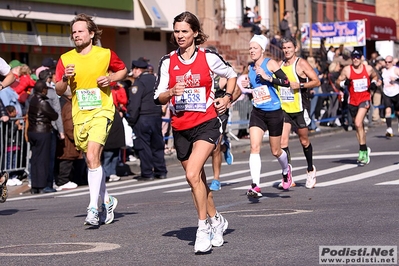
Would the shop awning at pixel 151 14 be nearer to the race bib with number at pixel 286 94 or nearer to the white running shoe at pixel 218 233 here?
the race bib with number at pixel 286 94

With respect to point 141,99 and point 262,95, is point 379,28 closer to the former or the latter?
point 141,99

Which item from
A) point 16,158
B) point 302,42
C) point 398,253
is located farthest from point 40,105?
point 302,42

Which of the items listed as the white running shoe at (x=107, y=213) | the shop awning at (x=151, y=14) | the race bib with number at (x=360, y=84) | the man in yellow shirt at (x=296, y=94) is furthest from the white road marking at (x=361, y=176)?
the shop awning at (x=151, y=14)

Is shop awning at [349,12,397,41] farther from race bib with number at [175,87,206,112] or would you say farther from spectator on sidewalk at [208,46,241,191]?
race bib with number at [175,87,206,112]

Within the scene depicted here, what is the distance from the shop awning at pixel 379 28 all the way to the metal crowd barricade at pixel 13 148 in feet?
110

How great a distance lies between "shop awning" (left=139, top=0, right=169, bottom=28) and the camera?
107 feet

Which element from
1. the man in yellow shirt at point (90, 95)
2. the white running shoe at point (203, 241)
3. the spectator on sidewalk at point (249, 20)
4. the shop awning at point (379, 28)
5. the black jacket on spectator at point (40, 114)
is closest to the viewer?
the white running shoe at point (203, 241)

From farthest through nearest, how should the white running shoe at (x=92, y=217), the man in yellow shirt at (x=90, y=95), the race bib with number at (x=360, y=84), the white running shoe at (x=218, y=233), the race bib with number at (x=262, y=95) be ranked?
the race bib with number at (x=360, y=84)
the race bib with number at (x=262, y=95)
the man in yellow shirt at (x=90, y=95)
the white running shoe at (x=92, y=217)
the white running shoe at (x=218, y=233)

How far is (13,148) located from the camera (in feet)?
60.9

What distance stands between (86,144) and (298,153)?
1214 centimetres

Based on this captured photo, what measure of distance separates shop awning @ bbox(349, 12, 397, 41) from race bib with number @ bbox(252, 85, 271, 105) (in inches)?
Answer: 1463

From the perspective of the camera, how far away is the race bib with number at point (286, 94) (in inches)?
577

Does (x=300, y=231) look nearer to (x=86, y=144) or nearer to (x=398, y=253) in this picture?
(x=398, y=253)

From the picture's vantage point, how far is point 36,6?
2744 centimetres
